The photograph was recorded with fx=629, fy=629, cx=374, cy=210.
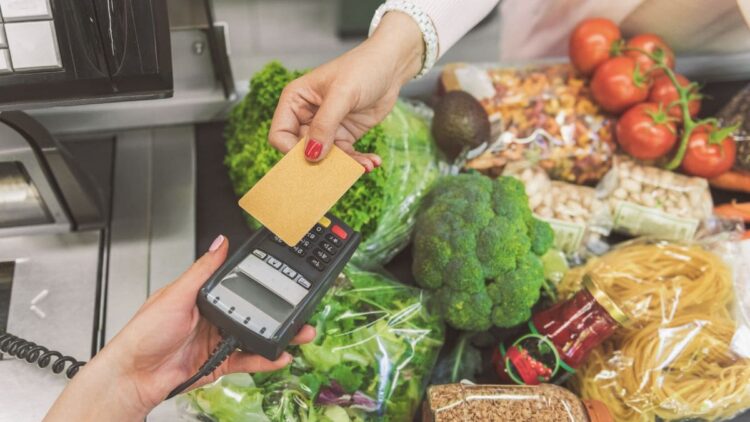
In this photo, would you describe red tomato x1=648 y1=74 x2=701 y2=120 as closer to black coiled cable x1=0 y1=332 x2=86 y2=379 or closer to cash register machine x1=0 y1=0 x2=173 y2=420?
cash register machine x1=0 y1=0 x2=173 y2=420

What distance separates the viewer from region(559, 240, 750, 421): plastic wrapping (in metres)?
1.06

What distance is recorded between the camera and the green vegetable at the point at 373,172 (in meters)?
1.18

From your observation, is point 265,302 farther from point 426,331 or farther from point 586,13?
point 586,13

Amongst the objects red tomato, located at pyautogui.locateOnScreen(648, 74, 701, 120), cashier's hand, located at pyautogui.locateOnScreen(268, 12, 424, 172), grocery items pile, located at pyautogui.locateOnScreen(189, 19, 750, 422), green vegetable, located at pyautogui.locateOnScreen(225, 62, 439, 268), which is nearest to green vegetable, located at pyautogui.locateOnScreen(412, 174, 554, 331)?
grocery items pile, located at pyautogui.locateOnScreen(189, 19, 750, 422)

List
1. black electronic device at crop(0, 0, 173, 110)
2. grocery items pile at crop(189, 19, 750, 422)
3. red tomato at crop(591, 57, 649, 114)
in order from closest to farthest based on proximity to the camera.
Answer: black electronic device at crop(0, 0, 173, 110), grocery items pile at crop(189, 19, 750, 422), red tomato at crop(591, 57, 649, 114)

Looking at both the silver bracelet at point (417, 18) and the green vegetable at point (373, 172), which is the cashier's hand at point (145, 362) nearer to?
the green vegetable at point (373, 172)

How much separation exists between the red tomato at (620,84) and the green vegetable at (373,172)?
15.9 inches

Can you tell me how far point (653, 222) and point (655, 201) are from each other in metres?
0.05

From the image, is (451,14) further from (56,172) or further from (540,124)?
(56,172)

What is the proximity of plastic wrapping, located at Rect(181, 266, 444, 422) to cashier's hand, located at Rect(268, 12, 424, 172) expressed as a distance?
27cm

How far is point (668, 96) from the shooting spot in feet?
4.51

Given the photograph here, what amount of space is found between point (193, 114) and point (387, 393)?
73 cm

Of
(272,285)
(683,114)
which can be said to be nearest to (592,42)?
(683,114)

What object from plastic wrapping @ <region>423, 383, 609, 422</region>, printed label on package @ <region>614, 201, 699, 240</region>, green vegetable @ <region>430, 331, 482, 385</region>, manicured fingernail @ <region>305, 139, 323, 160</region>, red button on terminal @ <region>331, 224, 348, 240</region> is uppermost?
manicured fingernail @ <region>305, 139, 323, 160</region>
